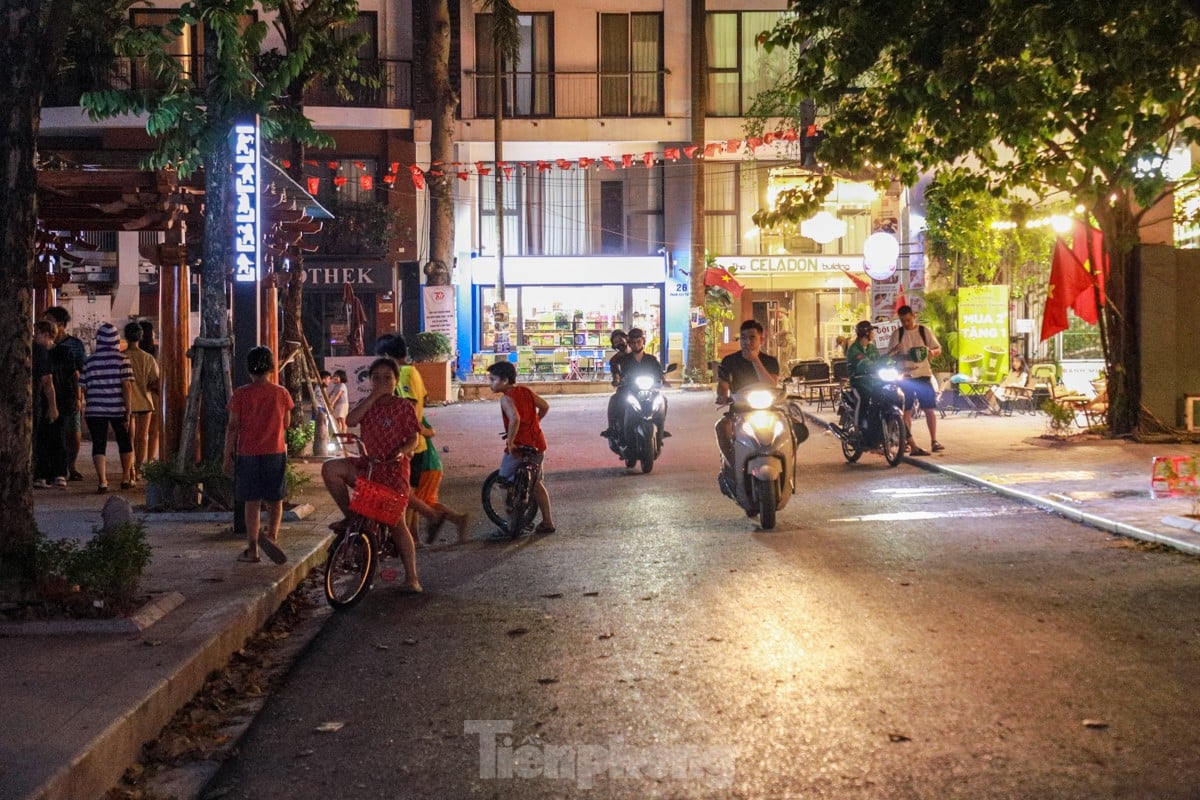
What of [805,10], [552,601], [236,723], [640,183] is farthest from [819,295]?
[236,723]

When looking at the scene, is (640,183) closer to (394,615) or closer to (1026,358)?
(1026,358)

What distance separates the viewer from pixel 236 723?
6.16 m

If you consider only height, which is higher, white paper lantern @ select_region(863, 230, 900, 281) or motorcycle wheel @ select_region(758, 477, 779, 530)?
white paper lantern @ select_region(863, 230, 900, 281)

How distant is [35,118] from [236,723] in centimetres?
388

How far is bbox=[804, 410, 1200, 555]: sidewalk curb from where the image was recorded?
979cm

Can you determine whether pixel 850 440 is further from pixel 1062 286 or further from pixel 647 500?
pixel 1062 286

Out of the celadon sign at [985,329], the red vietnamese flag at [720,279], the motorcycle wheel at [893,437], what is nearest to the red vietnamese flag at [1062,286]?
the motorcycle wheel at [893,437]

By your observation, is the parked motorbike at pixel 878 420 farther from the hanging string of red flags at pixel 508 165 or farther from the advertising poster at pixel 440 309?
the advertising poster at pixel 440 309

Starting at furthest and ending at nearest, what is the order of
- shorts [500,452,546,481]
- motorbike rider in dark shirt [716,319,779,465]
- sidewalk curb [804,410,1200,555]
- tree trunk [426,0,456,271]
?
tree trunk [426,0,456,271]
motorbike rider in dark shirt [716,319,779,465]
shorts [500,452,546,481]
sidewalk curb [804,410,1200,555]

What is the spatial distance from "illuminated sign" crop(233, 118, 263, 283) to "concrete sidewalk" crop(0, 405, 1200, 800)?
2435 millimetres

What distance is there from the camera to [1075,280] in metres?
18.9

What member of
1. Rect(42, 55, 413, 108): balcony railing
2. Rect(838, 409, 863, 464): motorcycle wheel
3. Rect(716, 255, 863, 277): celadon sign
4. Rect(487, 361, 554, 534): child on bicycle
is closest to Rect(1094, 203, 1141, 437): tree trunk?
Rect(838, 409, 863, 464): motorcycle wheel

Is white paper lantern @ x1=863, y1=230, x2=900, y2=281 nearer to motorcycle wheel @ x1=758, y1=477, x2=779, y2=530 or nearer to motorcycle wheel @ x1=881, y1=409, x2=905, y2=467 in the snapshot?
motorcycle wheel @ x1=881, y1=409, x2=905, y2=467

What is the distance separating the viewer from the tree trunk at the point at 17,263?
291 inches
